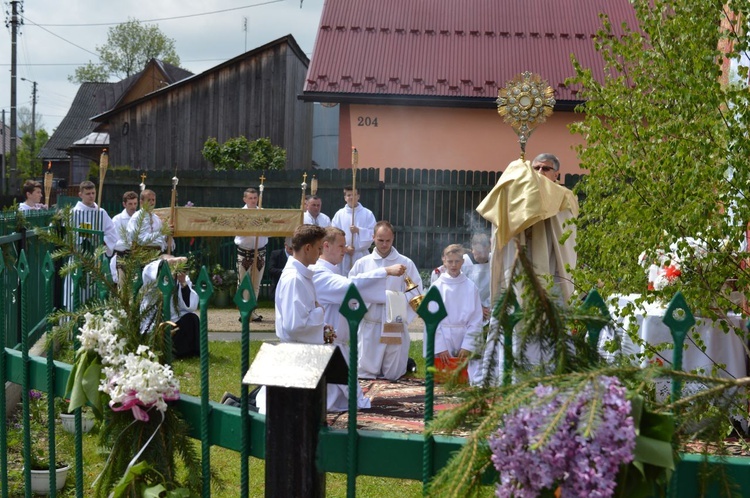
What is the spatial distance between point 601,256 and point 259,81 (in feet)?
78.9

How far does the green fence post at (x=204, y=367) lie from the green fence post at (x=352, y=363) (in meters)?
0.48

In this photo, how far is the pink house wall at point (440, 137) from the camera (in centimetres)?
1814

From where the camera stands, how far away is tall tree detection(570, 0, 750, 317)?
3.91 meters

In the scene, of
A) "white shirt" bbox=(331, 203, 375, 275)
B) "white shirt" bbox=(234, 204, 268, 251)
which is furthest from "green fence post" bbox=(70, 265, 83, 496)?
"white shirt" bbox=(234, 204, 268, 251)

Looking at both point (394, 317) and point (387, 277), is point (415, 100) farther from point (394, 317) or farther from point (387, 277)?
point (394, 317)

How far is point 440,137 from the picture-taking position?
59.8 feet

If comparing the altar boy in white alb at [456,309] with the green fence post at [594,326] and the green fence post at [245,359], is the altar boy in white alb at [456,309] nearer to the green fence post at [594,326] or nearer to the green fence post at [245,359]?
the green fence post at [245,359]

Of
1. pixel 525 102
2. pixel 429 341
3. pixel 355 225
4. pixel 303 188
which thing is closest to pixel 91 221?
pixel 303 188

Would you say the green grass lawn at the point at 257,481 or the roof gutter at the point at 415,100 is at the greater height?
the roof gutter at the point at 415,100

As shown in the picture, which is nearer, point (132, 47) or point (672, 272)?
point (672, 272)

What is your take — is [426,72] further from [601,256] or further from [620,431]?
[620,431]

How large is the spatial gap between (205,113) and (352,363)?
2519 centimetres

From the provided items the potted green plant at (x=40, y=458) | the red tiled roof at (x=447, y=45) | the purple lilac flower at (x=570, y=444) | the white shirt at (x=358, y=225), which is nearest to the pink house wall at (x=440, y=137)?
the red tiled roof at (x=447, y=45)

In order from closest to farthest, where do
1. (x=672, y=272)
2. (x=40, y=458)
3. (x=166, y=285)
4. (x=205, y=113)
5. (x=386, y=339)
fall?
(x=166, y=285), (x=672, y=272), (x=40, y=458), (x=386, y=339), (x=205, y=113)
